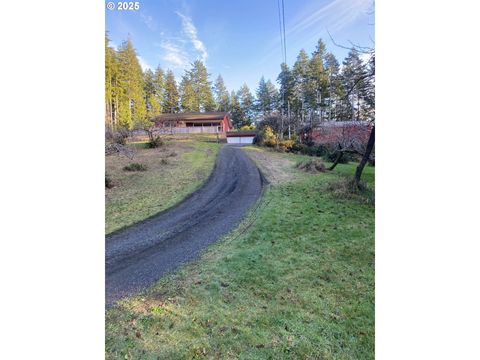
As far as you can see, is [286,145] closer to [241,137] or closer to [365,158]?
[241,137]

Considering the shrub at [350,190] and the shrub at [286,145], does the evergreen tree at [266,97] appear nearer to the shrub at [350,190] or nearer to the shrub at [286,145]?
the shrub at [286,145]

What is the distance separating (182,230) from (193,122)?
1.45 m

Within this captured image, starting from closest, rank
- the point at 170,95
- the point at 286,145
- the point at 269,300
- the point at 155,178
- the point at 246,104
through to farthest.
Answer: the point at 269,300 < the point at 170,95 < the point at 246,104 < the point at 155,178 < the point at 286,145

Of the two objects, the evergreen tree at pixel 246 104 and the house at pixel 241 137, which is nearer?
the evergreen tree at pixel 246 104

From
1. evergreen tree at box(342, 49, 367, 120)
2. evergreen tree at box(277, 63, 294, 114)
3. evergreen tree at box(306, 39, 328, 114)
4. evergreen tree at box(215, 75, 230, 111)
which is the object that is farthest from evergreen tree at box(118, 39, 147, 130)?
evergreen tree at box(342, 49, 367, 120)

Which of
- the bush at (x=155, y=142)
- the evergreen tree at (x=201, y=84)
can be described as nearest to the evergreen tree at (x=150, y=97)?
the bush at (x=155, y=142)

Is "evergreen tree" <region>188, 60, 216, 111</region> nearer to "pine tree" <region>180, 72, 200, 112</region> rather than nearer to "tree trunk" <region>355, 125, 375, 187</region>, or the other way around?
"pine tree" <region>180, 72, 200, 112</region>

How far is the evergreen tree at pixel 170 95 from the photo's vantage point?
8.35 feet

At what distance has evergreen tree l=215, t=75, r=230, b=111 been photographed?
102 inches

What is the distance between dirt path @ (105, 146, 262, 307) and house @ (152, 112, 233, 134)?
0.44m

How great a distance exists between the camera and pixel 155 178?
2977 mm

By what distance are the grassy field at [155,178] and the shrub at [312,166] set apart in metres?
1.50

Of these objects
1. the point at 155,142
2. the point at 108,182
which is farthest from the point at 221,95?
the point at 108,182
